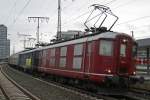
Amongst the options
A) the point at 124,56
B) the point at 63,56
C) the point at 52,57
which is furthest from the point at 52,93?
the point at 52,57

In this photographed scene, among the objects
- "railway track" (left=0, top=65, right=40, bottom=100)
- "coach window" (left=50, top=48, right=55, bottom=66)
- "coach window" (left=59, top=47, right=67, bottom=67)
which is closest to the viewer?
"railway track" (left=0, top=65, right=40, bottom=100)

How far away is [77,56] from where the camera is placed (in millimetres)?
20469

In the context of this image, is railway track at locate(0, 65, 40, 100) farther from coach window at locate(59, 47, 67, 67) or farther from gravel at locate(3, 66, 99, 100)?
coach window at locate(59, 47, 67, 67)

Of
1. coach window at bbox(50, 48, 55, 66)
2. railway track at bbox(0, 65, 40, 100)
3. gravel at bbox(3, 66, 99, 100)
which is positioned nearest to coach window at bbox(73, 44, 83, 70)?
gravel at bbox(3, 66, 99, 100)

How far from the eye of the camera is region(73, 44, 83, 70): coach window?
20.0m

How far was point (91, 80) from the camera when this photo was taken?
711 inches

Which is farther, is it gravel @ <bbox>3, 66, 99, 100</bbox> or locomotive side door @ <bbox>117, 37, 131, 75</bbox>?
locomotive side door @ <bbox>117, 37, 131, 75</bbox>

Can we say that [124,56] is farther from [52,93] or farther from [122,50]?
[52,93]

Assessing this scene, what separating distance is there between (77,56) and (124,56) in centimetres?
335

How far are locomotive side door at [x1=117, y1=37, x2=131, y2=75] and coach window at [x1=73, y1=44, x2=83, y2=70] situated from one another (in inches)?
108

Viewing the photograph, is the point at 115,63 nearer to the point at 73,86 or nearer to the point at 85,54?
the point at 85,54

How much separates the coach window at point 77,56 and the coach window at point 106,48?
2303 millimetres

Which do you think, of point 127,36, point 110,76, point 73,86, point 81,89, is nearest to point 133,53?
point 127,36

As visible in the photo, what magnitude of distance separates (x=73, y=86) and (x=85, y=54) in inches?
172
